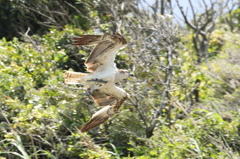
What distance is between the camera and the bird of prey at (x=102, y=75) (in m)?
5.41

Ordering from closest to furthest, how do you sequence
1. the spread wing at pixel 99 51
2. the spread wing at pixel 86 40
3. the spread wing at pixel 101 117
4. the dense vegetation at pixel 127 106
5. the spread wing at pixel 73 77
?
the spread wing at pixel 86 40 → the spread wing at pixel 99 51 → the spread wing at pixel 73 77 → the spread wing at pixel 101 117 → the dense vegetation at pixel 127 106

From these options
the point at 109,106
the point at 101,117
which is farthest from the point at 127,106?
the point at 101,117

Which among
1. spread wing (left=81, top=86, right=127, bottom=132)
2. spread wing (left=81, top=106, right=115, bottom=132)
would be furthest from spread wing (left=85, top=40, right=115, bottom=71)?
spread wing (left=81, top=106, right=115, bottom=132)

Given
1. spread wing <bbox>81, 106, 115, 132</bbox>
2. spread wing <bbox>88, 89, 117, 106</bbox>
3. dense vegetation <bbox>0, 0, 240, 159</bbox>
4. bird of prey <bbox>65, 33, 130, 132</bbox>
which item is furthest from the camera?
dense vegetation <bbox>0, 0, 240, 159</bbox>

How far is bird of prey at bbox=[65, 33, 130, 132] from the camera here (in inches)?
213

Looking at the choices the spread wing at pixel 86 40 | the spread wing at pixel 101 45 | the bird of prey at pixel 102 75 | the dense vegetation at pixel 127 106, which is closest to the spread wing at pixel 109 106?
the bird of prey at pixel 102 75

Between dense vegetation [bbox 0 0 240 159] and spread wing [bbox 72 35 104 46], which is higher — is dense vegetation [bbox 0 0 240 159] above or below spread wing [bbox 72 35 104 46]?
below

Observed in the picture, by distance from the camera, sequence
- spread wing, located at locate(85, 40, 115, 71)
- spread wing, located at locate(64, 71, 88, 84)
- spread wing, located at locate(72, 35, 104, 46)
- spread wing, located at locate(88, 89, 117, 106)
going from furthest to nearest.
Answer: spread wing, located at locate(88, 89, 117, 106)
spread wing, located at locate(64, 71, 88, 84)
spread wing, located at locate(85, 40, 115, 71)
spread wing, located at locate(72, 35, 104, 46)

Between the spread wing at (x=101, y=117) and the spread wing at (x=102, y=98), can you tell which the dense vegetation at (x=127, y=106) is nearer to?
the spread wing at (x=101, y=117)

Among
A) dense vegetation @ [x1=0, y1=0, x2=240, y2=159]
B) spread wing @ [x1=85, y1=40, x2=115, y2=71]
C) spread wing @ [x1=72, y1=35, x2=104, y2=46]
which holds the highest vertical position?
spread wing @ [x1=72, y1=35, x2=104, y2=46]

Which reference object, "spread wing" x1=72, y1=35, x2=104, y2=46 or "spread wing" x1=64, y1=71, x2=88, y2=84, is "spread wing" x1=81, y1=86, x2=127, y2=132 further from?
"spread wing" x1=72, y1=35, x2=104, y2=46

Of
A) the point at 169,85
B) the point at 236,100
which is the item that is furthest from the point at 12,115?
the point at 236,100

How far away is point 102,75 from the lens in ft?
19.1

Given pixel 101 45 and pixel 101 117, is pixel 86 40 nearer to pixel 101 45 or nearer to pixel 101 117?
pixel 101 45
